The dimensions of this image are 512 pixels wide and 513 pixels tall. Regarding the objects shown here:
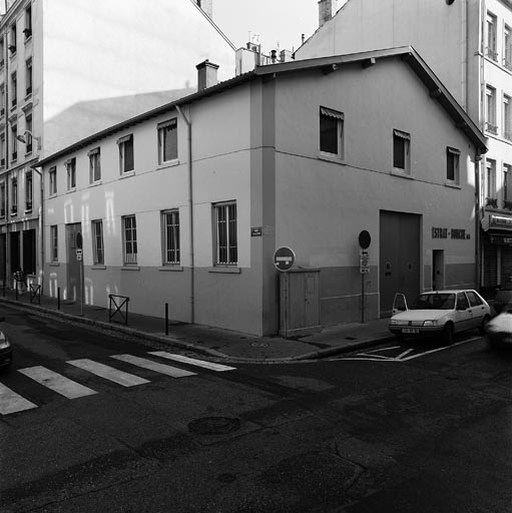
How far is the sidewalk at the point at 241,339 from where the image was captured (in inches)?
392

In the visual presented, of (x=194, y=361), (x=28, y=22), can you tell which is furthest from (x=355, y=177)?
(x=28, y=22)

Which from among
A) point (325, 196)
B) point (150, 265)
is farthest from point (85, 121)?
point (325, 196)

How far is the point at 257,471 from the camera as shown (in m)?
4.38

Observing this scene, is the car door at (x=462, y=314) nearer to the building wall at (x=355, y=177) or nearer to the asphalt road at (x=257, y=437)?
the asphalt road at (x=257, y=437)

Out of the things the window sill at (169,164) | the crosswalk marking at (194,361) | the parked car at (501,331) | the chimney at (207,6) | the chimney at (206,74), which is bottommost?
the crosswalk marking at (194,361)

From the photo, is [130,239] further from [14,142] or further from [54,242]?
[14,142]

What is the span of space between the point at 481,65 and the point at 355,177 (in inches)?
428

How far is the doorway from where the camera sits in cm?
1803

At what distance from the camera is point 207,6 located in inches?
1233

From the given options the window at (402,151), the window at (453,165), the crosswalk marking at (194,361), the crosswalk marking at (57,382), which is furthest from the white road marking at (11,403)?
the window at (453,165)

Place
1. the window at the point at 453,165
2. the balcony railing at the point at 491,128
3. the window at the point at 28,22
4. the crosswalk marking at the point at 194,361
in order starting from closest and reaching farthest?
the crosswalk marking at the point at 194,361
the window at the point at 453,165
the balcony railing at the point at 491,128
the window at the point at 28,22

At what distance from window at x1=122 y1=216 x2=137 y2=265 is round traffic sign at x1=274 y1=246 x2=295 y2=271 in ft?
23.6

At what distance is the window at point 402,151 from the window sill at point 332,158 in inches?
122

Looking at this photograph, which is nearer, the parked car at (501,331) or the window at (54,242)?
the parked car at (501,331)
